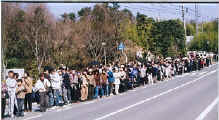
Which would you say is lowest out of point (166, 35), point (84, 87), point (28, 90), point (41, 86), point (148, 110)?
point (148, 110)

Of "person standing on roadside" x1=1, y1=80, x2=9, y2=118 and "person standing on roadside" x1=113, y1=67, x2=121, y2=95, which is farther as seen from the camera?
"person standing on roadside" x1=113, y1=67, x2=121, y2=95

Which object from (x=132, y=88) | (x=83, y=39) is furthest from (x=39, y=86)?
(x=83, y=39)

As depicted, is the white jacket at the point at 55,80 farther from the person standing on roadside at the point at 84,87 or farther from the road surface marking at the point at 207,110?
the road surface marking at the point at 207,110

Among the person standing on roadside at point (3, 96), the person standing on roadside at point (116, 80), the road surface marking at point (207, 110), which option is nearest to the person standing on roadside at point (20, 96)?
the person standing on roadside at point (3, 96)

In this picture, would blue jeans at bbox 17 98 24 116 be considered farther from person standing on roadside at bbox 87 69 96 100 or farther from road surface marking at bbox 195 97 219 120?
road surface marking at bbox 195 97 219 120

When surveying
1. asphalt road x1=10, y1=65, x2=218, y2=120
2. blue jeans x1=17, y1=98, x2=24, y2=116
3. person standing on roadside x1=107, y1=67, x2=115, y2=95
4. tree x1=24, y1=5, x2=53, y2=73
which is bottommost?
asphalt road x1=10, y1=65, x2=218, y2=120

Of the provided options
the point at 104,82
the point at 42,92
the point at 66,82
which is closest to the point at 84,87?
the point at 66,82

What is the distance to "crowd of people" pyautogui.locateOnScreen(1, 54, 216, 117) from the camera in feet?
55.8

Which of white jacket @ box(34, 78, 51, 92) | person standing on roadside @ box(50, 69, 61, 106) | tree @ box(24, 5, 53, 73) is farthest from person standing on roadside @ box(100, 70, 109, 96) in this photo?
tree @ box(24, 5, 53, 73)

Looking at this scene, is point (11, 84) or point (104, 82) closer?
point (11, 84)

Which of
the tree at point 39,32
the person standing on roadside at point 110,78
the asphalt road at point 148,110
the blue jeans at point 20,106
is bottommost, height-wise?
the asphalt road at point 148,110

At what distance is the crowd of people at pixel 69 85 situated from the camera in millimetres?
17016

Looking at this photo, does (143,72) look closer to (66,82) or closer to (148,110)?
(66,82)

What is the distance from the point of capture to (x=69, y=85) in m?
20.8
